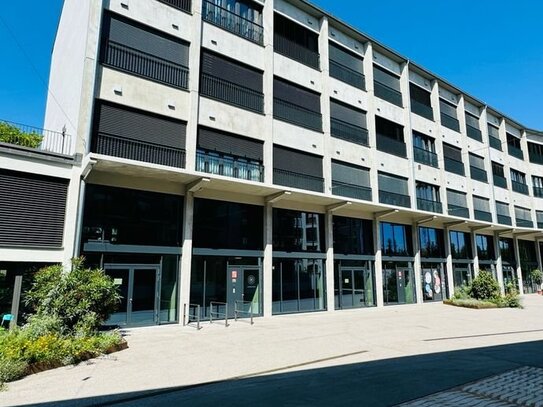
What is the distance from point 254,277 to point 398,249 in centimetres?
1127

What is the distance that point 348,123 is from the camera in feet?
74.1

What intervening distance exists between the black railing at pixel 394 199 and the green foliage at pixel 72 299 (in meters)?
16.8

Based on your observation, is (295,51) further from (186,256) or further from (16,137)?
(16,137)

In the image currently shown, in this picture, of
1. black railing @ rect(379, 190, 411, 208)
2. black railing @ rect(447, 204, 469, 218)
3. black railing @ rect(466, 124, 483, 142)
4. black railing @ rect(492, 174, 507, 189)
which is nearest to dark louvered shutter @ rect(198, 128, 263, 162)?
black railing @ rect(379, 190, 411, 208)

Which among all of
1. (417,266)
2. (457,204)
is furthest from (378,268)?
(457,204)

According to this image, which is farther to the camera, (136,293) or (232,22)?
(232,22)

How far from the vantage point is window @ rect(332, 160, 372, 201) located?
2108 centimetres

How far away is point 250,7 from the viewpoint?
64.3ft

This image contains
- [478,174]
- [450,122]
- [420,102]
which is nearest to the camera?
[420,102]

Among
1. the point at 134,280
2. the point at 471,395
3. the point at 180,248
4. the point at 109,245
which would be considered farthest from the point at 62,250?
the point at 471,395

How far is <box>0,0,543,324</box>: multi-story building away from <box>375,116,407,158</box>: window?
4.2 inches

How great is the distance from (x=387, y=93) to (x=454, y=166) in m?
8.86

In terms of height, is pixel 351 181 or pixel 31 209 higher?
pixel 351 181

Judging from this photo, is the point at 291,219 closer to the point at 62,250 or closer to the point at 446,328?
the point at 446,328
